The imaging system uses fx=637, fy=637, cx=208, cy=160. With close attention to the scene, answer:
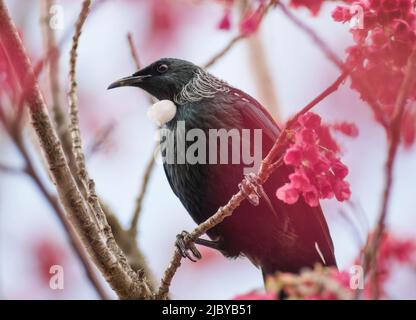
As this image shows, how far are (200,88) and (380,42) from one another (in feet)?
6.08

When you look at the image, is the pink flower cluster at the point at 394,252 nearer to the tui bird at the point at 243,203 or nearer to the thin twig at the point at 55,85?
the tui bird at the point at 243,203

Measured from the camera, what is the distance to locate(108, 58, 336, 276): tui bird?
388 centimetres

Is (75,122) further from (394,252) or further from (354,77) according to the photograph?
(394,252)

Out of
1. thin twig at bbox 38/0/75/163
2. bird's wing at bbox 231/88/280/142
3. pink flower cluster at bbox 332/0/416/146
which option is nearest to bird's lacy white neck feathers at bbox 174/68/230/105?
bird's wing at bbox 231/88/280/142

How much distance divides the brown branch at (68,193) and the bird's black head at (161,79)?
158 cm

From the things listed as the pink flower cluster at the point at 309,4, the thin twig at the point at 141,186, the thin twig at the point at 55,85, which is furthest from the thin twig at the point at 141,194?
the pink flower cluster at the point at 309,4

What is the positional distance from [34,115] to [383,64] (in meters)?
1.44

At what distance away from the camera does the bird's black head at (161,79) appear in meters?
4.43

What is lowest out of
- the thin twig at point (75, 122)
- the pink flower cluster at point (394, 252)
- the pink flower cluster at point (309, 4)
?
the pink flower cluster at point (394, 252)

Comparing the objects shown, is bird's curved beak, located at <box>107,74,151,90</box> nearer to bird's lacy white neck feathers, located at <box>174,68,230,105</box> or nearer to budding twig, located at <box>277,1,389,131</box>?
bird's lacy white neck feathers, located at <box>174,68,230,105</box>

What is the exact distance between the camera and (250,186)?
2762 mm

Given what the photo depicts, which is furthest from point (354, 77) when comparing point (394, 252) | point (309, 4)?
point (394, 252)

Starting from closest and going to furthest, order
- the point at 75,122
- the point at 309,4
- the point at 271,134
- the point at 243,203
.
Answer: the point at 75,122
the point at 309,4
the point at 271,134
the point at 243,203
